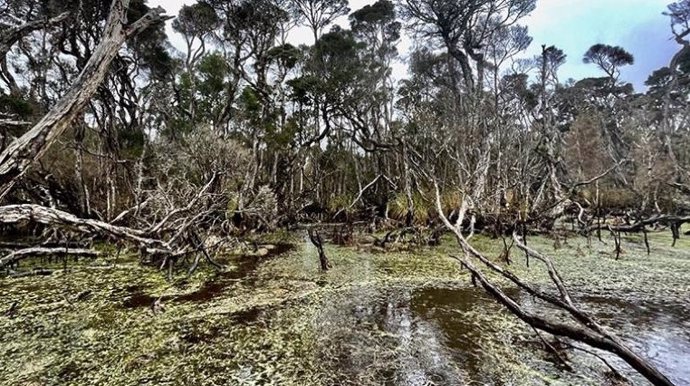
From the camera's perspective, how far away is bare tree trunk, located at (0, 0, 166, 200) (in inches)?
99.2

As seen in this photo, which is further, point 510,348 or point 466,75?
point 466,75

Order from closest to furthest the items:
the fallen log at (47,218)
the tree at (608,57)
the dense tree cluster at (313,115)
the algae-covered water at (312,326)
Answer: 1. the fallen log at (47,218)
2. the algae-covered water at (312,326)
3. the dense tree cluster at (313,115)
4. the tree at (608,57)

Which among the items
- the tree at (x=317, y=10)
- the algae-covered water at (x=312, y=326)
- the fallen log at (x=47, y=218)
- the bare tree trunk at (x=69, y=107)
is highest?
the tree at (x=317, y=10)

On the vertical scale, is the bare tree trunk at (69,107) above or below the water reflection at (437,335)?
above

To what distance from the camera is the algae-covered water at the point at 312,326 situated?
2.92 metres

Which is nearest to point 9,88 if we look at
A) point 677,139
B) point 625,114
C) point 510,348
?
point 510,348

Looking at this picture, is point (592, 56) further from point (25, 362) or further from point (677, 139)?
point (25, 362)

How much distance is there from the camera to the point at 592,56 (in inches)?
865

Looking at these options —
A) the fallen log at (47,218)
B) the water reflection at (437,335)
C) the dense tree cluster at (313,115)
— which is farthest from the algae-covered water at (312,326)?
the dense tree cluster at (313,115)

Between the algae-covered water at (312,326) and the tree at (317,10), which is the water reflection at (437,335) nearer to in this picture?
the algae-covered water at (312,326)

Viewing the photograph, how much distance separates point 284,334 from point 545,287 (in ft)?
13.0

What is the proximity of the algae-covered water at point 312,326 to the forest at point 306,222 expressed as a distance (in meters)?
0.03

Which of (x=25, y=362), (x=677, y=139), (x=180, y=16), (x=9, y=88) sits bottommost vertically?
(x=25, y=362)

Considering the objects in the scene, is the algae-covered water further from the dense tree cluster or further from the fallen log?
the dense tree cluster
